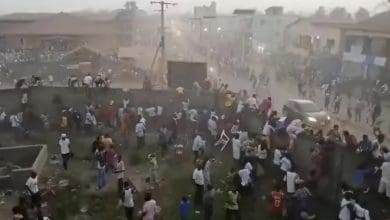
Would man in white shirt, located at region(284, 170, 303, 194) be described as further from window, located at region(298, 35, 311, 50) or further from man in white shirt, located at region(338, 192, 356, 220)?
window, located at region(298, 35, 311, 50)

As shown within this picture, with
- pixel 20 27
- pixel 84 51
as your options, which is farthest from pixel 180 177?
pixel 20 27

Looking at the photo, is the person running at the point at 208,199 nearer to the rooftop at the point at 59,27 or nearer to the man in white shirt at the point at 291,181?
the man in white shirt at the point at 291,181

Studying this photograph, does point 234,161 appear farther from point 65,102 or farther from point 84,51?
point 84,51

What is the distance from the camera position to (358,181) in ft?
42.6

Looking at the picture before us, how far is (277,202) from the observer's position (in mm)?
12602

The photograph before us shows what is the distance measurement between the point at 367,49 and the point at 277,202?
1051 inches

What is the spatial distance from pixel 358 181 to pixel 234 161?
5.42 meters

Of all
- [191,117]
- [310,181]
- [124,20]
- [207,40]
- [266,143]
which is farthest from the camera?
[207,40]

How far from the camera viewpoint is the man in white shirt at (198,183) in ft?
44.0

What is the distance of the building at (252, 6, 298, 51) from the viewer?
65.7 m

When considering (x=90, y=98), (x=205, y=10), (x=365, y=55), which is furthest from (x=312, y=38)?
(x=205, y=10)

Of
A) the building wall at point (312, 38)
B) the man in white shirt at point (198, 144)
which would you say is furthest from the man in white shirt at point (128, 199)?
the building wall at point (312, 38)

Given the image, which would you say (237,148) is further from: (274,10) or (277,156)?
(274,10)

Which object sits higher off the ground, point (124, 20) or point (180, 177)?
point (124, 20)
